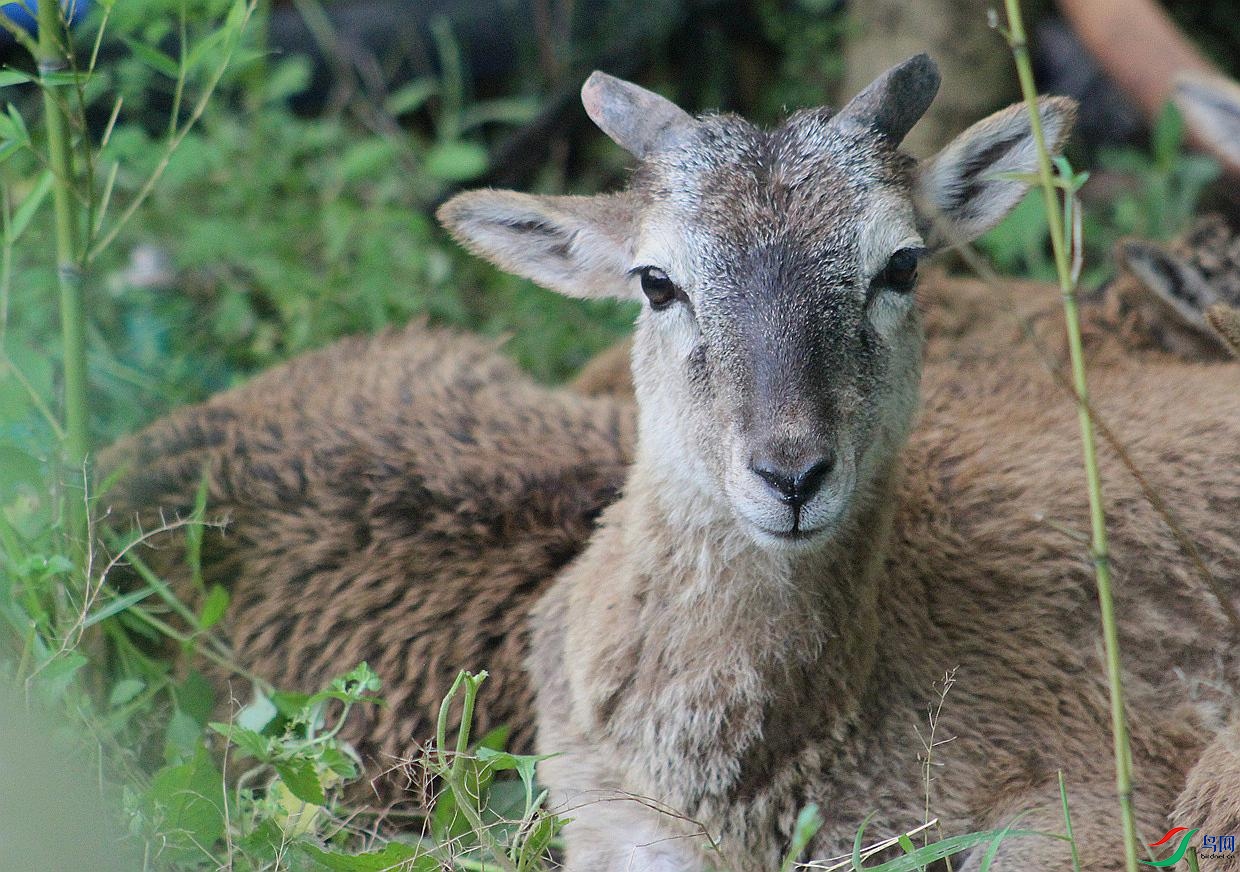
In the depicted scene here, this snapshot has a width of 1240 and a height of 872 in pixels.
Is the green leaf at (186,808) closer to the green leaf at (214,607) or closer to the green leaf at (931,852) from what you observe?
the green leaf at (214,607)

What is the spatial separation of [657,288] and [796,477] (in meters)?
0.82

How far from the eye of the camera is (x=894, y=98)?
389 centimetres

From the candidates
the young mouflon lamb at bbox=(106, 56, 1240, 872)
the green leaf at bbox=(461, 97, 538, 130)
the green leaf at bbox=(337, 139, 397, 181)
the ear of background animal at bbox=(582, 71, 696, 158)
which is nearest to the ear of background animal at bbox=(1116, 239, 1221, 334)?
the young mouflon lamb at bbox=(106, 56, 1240, 872)

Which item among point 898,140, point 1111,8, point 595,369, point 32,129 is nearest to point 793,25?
point 1111,8

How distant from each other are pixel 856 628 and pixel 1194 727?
3.82 feet

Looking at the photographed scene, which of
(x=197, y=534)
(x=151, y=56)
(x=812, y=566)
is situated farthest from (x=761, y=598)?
(x=151, y=56)

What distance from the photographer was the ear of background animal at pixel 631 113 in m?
4.04

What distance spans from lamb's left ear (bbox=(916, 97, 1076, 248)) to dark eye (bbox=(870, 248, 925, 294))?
0.51 feet

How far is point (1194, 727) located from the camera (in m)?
4.05

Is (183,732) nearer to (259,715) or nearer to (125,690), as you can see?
(125,690)

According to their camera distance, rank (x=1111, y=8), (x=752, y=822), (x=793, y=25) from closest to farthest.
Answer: (x=752, y=822) < (x=1111, y=8) < (x=793, y=25)

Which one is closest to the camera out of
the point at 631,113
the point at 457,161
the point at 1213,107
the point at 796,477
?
the point at 796,477

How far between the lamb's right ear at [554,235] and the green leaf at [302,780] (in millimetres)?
1653

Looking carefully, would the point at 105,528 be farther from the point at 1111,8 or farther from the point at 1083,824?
the point at 1111,8
